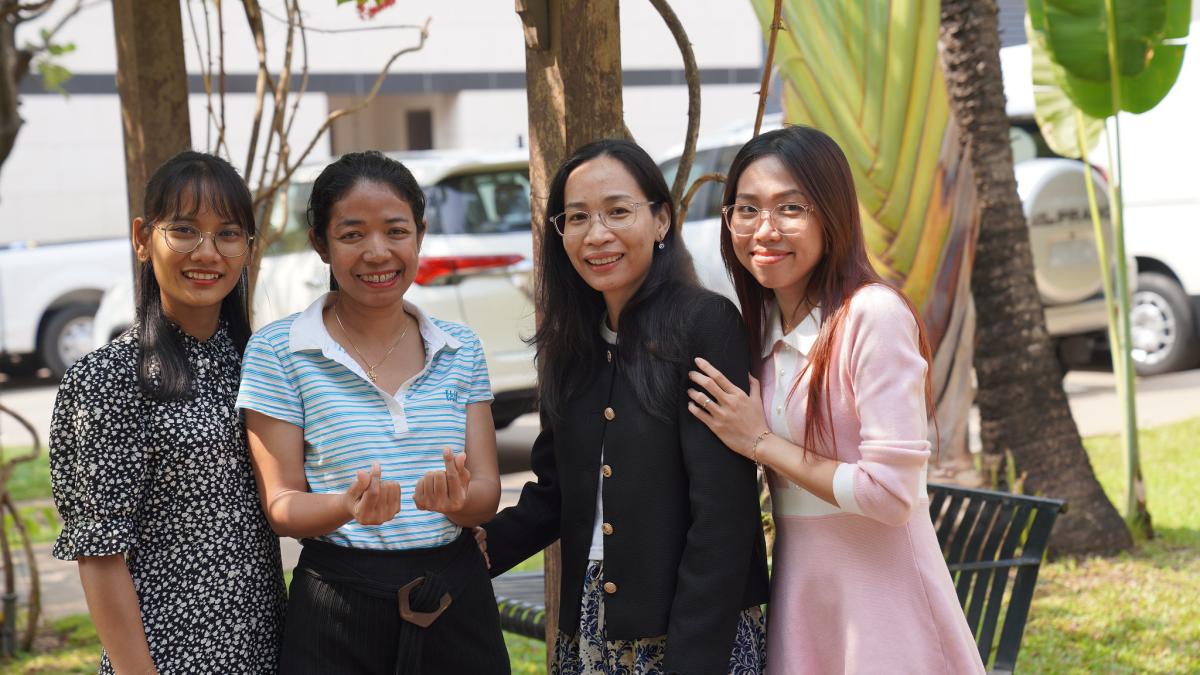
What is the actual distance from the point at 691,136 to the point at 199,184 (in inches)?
49.8

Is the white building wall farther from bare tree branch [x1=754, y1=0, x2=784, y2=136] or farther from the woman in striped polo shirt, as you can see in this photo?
the woman in striped polo shirt

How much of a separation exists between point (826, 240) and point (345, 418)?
0.86 meters

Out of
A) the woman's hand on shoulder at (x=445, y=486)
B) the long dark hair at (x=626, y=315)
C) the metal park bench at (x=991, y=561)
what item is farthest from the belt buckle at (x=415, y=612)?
the metal park bench at (x=991, y=561)

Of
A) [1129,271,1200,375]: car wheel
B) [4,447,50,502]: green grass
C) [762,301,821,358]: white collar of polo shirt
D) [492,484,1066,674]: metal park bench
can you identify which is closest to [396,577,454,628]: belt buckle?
[762,301,821,358]: white collar of polo shirt

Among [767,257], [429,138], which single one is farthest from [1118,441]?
[429,138]

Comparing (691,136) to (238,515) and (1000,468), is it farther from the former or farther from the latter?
(1000,468)

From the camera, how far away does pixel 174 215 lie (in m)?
2.23

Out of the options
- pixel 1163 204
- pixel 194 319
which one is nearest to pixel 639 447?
pixel 194 319

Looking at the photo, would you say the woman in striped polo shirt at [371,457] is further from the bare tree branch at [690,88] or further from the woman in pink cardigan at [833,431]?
the bare tree branch at [690,88]

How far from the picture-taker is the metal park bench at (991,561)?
10.9ft

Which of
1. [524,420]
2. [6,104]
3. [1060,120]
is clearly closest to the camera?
[6,104]

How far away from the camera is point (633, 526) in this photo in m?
2.15

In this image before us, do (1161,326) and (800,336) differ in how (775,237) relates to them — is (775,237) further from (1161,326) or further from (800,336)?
(1161,326)

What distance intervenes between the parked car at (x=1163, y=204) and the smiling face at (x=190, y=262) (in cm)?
792
